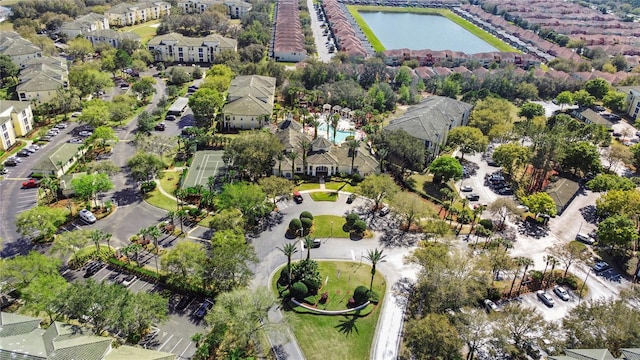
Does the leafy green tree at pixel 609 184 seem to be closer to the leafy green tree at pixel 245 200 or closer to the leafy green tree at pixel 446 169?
the leafy green tree at pixel 446 169

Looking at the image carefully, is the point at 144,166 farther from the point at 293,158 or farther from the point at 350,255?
the point at 350,255

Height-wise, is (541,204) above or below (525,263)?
above

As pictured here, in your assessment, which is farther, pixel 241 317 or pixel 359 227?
pixel 359 227

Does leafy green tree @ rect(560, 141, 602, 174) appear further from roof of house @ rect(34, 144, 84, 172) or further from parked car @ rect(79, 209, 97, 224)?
roof of house @ rect(34, 144, 84, 172)

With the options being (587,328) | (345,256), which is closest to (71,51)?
(345,256)

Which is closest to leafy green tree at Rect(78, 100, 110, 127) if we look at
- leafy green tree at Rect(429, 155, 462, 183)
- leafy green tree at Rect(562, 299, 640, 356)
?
leafy green tree at Rect(429, 155, 462, 183)

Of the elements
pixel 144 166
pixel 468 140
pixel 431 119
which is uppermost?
pixel 431 119

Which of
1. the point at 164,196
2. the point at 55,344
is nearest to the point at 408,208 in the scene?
the point at 164,196
